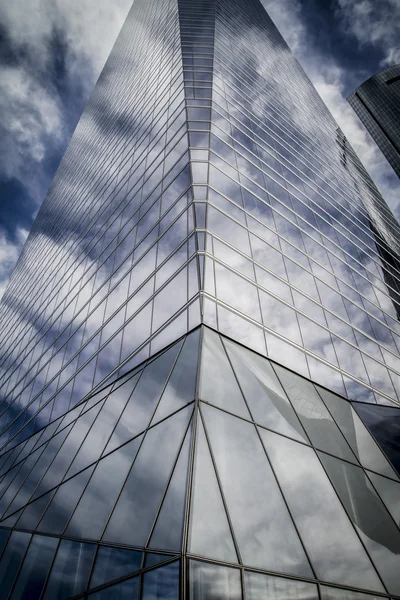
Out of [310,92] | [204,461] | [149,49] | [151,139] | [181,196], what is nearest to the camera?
[204,461]

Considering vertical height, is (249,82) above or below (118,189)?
above

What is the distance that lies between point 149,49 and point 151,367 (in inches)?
→ 1673

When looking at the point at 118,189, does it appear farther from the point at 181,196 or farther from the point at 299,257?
the point at 299,257

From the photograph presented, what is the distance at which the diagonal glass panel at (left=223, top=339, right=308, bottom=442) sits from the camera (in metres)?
10.4

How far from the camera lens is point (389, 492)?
446 inches

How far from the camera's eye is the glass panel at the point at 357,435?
12.3 metres

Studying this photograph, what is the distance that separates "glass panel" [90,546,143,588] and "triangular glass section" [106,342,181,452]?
10.0ft

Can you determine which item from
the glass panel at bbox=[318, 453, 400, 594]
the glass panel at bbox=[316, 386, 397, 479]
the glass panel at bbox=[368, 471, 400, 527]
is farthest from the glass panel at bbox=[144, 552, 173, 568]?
the glass panel at bbox=[316, 386, 397, 479]

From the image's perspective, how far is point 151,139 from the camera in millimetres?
24734

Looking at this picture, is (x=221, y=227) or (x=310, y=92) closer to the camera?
(x=221, y=227)

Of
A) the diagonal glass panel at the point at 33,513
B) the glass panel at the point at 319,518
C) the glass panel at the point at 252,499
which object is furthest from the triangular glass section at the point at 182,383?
the diagonal glass panel at the point at 33,513

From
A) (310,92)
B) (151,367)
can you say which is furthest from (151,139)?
(310,92)

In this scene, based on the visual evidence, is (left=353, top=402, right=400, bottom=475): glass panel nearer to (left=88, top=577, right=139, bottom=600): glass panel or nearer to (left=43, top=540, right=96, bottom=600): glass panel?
(left=88, top=577, right=139, bottom=600): glass panel

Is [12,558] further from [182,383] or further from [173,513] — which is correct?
[182,383]
